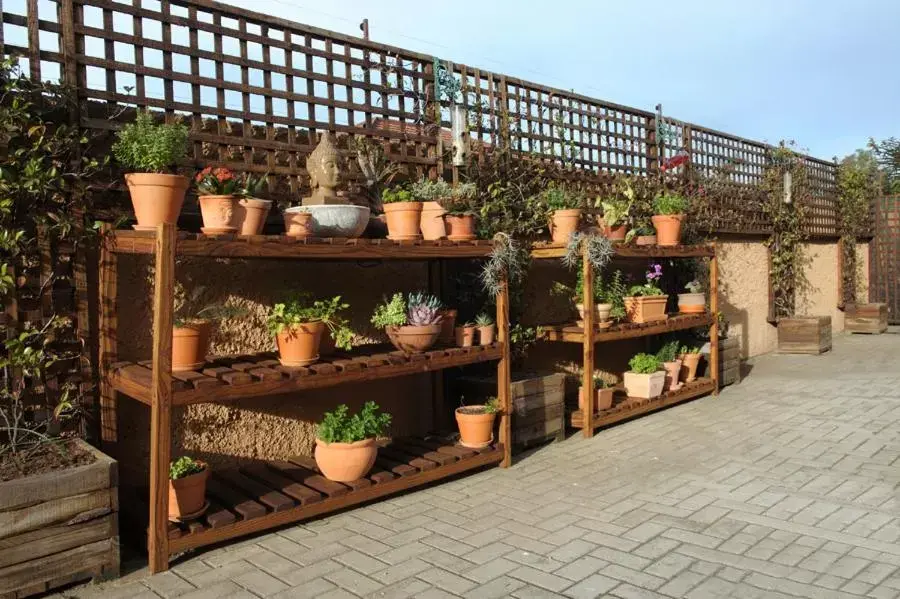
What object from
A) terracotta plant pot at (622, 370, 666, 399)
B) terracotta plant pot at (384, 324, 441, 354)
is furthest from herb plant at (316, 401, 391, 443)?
terracotta plant pot at (622, 370, 666, 399)

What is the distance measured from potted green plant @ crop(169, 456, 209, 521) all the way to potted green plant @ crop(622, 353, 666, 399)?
416 centimetres

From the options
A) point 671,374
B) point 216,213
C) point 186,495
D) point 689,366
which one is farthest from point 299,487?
point 689,366

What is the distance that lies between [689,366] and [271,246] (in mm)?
5094

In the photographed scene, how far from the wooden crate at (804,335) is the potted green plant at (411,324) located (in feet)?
24.3

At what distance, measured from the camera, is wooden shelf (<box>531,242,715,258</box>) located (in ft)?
19.2

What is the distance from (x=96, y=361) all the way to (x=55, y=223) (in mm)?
765

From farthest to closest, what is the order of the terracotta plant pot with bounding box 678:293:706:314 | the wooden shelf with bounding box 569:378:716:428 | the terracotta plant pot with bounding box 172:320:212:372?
the terracotta plant pot with bounding box 678:293:706:314 < the wooden shelf with bounding box 569:378:716:428 < the terracotta plant pot with bounding box 172:320:212:372

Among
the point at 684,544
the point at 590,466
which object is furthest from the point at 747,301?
the point at 684,544

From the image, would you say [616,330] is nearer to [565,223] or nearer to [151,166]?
[565,223]

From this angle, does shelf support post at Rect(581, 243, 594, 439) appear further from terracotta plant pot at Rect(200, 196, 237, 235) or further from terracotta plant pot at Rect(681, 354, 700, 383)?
terracotta plant pot at Rect(200, 196, 237, 235)

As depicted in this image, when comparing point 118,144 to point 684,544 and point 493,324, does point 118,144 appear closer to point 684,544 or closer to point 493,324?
point 493,324

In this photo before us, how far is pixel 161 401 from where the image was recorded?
10.5ft

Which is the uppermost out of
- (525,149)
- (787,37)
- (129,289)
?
(787,37)

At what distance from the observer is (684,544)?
3459 millimetres
